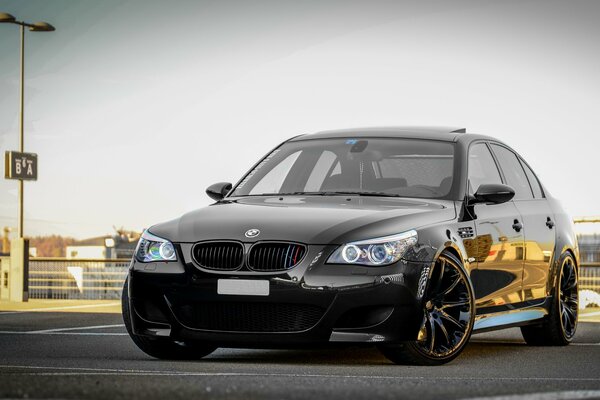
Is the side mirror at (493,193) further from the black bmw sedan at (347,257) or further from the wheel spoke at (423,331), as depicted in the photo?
the wheel spoke at (423,331)

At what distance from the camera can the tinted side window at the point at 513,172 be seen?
11.6m

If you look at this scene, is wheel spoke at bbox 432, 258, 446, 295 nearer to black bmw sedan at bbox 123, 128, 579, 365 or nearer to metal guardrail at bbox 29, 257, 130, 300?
black bmw sedan at bbox 123, 128, 579, 365

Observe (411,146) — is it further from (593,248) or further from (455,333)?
(593,248)

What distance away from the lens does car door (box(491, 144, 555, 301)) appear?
11.4 meters

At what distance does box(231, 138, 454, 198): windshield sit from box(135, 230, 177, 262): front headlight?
142cm

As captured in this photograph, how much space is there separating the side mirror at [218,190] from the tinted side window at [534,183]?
9.69 feet

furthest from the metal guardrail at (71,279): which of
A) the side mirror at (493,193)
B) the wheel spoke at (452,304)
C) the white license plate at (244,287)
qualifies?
the white license plate at (244,287)

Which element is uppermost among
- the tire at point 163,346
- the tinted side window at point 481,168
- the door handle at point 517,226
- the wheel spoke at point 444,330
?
the tinted side window at point 481,168

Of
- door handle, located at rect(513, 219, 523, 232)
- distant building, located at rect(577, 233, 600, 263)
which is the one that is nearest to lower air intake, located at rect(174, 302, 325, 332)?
door handle, located at rect(513, 219, 523, 232)

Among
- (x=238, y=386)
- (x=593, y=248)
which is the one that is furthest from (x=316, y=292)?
(x=593, y=248)

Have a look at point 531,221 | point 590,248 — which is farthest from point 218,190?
point 590,248

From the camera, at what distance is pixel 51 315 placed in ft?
62.6

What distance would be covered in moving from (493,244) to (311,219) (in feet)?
6.46

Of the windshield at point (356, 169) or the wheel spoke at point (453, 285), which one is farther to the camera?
the windshield at point (356, 169)
